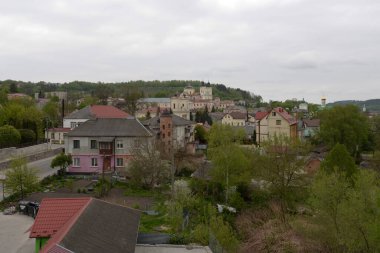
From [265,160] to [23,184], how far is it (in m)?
14.6

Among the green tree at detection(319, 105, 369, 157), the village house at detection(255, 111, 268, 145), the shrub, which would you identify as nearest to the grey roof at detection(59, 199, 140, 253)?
the green tree at detection(319, 105, 369, 157)

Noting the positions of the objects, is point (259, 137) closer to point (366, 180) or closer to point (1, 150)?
point (1, 150)

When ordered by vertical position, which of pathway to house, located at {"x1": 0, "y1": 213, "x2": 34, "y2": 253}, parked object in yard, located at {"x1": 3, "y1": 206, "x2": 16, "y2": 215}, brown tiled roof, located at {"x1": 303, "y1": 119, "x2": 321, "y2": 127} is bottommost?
pathway to house, located at {"x1": 0, "y1": 213, "x2": 34, "y2": 253}

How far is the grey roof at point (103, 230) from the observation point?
12008mm

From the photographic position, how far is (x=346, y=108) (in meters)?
45.7

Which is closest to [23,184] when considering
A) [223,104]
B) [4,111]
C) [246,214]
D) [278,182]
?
[246,214]

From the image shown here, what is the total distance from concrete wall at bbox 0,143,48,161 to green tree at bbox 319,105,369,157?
30554 mm

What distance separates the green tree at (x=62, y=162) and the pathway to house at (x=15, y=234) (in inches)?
410

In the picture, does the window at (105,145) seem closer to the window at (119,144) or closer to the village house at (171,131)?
the window at (119,144)

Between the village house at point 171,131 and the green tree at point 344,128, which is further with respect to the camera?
the green tree at point 344,128

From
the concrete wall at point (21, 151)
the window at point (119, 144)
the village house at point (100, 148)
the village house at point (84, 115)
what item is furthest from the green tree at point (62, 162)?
the village house at point (84, 115)

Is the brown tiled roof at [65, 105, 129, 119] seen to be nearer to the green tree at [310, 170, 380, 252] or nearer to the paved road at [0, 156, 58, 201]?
the paved road at [0, 156, 58, 201]

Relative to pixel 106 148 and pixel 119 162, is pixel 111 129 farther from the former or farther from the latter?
pixel 119 162

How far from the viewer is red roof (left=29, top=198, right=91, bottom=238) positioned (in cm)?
1554
